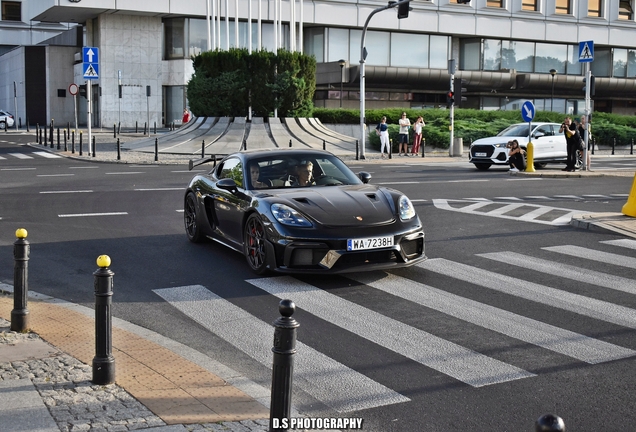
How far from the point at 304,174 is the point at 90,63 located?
21.0 m

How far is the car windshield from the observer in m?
10.4

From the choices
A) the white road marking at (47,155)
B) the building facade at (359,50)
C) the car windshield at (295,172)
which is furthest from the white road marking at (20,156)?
the car windshield at (295,172)

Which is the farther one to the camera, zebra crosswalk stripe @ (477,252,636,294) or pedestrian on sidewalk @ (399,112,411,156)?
pedestrian on sidewalk @ (399,112,411,156)

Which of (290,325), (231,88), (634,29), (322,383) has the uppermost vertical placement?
(634,29)

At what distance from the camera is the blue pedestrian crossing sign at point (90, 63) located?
95.9 ft

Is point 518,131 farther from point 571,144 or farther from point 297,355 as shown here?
point 297,355

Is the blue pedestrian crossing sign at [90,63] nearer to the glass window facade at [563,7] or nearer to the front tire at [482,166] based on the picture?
the front tire at [482,166]

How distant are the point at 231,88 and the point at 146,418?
33738 mm

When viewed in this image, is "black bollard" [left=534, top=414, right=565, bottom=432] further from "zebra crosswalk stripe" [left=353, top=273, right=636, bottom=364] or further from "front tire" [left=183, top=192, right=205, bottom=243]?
"front tire" [left=183, top=192, right=205, bottom=243]

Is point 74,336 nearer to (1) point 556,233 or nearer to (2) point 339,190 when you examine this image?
(2) point 339,190

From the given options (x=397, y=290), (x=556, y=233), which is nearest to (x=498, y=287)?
(x=397, y=290)

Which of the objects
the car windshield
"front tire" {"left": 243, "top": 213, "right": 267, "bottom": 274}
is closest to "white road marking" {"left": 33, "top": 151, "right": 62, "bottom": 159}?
the car windshield

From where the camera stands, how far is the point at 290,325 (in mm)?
4340

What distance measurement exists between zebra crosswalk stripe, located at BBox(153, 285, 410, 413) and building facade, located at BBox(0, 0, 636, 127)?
46125mm
